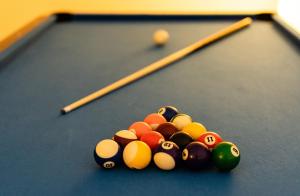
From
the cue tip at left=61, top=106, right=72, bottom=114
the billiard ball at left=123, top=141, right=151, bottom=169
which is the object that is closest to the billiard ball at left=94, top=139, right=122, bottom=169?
the billiard ball at left=123, top=141, right=151, bottom=169

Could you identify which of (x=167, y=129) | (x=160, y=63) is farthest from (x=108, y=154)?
(x=160, y=63)

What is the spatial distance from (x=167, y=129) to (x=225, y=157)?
0.25m

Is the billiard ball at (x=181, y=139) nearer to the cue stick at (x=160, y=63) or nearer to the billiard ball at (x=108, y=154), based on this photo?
the billiard ball at (x=108, y=154)

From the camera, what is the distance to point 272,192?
1.11 meters

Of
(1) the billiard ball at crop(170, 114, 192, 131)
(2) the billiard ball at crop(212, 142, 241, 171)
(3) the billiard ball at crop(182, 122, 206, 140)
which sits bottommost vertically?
(2) the billiard ball at crop(212, 142, 241, 171)

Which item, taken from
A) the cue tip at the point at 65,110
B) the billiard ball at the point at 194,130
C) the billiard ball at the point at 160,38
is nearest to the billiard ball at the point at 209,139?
the billiard ball at the point at 194,130

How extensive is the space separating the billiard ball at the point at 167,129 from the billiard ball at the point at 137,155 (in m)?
0.10

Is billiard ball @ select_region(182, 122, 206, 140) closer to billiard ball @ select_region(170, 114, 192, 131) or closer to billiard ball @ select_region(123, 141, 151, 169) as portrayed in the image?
billiard ball @ select_region(170, 114, 192, 131)

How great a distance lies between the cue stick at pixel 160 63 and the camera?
1816mm

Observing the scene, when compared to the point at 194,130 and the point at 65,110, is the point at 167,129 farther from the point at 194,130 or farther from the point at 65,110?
the point at 65,110

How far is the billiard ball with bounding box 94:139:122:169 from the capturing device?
1.26 meters

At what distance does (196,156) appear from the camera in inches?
48.5

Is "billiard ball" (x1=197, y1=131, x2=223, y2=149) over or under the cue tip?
under

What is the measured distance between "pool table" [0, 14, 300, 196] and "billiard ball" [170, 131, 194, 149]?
82 mm
